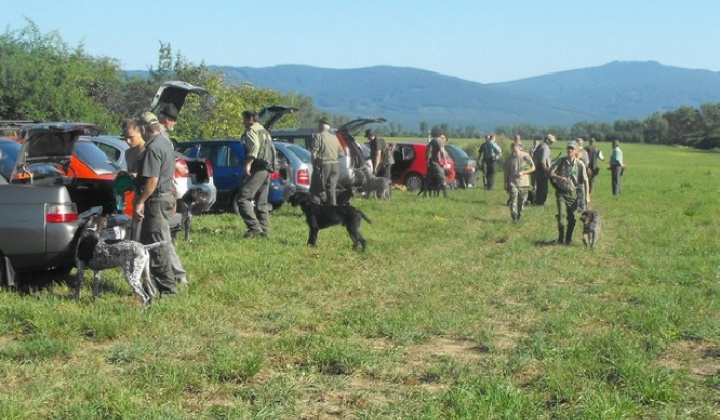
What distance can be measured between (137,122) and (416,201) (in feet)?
43.5

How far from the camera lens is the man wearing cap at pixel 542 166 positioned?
18817 mm

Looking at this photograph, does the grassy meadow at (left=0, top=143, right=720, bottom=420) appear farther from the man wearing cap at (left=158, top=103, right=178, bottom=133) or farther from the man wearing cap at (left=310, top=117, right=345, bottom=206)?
the man wearing cap at (left=310, top=117, right=345, bottom=206)

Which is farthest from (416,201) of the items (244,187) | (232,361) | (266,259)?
(232,361)

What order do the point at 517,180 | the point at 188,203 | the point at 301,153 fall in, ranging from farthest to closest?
the point at 301,153 < the point at 517,180 < the point at 188,203

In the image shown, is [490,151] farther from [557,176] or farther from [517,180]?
[557,176]

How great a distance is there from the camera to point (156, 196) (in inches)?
324

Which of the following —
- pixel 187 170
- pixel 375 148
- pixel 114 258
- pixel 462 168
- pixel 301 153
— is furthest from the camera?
pixel 462 168

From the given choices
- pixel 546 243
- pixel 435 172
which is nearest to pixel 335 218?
pixel 546 243

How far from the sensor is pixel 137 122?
333 inches

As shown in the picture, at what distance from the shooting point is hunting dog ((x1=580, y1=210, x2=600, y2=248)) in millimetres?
13062

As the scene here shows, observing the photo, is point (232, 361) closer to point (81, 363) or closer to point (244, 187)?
point (81, 363)

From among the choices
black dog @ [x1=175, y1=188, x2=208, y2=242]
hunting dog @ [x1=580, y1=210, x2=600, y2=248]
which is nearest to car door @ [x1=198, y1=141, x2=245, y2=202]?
black dog @ [x1=175, y1=188, x2=208, y2=242]

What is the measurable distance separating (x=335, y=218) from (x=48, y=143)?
4105mm

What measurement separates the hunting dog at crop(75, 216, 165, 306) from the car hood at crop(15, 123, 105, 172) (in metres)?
1.14
